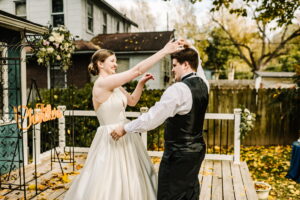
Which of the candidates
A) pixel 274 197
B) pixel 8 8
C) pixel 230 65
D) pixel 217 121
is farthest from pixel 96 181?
pixel 230 65

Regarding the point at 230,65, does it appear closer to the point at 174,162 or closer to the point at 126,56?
the point at 126,56

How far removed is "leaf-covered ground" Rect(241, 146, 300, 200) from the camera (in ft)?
19.4

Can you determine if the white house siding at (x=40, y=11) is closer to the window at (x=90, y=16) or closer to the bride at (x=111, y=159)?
the window at (x=90, y=16)

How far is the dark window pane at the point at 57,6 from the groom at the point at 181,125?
13.9 meters

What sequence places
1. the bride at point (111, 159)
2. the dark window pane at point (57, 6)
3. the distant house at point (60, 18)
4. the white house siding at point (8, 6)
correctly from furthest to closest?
the white house siding at point (8, 6), the dark window pane at point (57, 6), the distant house at point (60, 18), the bride at point (111, 159)

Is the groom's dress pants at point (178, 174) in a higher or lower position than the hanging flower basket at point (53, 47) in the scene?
lower

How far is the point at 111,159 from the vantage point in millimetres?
3082

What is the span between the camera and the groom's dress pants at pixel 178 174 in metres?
2.63

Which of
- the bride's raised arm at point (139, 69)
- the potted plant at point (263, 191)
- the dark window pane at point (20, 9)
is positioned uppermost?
the dark window pane at point (20, 9)

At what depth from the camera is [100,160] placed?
3084 mm

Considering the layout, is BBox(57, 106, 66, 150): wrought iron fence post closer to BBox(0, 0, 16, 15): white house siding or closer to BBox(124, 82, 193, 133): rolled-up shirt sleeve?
BBox(124, 82, 193, 133): rolled-up shirt sleeve

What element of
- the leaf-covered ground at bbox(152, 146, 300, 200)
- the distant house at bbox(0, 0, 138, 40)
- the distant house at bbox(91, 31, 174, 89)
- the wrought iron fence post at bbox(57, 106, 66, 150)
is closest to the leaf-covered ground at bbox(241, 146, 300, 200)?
the leaf-covered ground at bbox(152, 146, 300, 200)

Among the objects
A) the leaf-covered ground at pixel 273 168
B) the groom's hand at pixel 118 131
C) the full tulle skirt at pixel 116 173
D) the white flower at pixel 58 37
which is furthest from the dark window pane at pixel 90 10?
the groom's hand at pixel 118 131

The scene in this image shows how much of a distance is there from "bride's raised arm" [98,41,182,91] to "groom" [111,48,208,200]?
0.09m
